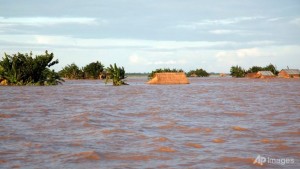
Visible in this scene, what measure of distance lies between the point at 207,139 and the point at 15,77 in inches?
936

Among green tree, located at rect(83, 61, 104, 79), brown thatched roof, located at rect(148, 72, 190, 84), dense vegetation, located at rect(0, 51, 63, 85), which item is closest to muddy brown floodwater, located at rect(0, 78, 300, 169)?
dense vegetation, located at rect(0, 51, 63, 85)

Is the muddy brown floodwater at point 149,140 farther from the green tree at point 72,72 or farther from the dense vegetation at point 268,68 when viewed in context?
the dense vegetation at point 268,68

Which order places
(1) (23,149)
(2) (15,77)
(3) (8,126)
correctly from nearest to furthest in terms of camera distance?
(1) (23,149) → (3) (8,126) → (2) (15,77)

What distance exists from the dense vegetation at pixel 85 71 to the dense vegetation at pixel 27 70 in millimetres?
22525

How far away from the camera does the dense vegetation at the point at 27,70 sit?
88.3ft

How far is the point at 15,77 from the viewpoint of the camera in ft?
88.5

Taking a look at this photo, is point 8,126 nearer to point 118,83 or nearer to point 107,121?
point 107,121

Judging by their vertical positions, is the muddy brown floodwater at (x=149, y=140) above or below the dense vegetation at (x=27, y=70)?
below

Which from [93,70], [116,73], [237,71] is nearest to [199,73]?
[237,71]

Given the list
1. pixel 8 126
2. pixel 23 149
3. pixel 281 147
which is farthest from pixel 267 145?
pixel 8 126

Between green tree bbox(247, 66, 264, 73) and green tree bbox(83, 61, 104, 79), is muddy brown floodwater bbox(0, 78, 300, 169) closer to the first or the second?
green tree bbox(83, 61, 104, 79)

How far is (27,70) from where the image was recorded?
88.4 feet

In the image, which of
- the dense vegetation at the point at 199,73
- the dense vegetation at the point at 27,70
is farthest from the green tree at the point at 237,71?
the dense vegetation at the point at 27,70

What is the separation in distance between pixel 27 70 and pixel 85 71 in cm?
2530
